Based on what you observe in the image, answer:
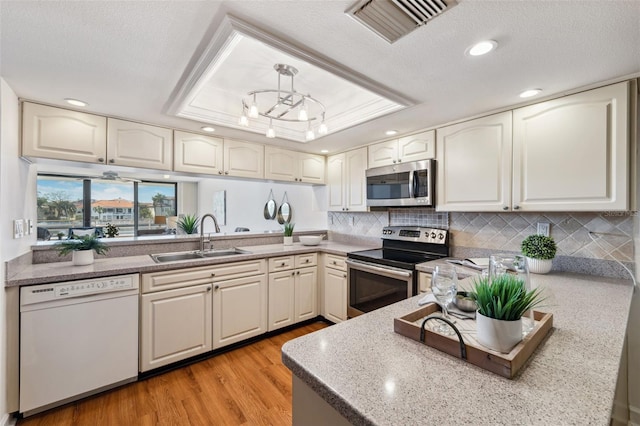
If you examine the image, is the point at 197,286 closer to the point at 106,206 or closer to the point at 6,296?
the point at 6,296

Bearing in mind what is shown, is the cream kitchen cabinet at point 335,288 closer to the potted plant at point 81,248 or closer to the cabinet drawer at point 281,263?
the cabinet drawer at point 281,263


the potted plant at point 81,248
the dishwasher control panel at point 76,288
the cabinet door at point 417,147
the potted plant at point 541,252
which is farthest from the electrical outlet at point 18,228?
the potted plant at point 541,252

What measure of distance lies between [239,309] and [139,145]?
1.71m

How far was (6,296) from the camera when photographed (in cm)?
168

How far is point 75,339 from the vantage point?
1.86 meters

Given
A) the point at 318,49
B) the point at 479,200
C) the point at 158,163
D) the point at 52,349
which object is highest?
the point at 318,49

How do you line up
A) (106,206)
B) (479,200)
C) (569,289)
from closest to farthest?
(569,289), (479,200), (106,206)

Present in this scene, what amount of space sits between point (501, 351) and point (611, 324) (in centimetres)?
66

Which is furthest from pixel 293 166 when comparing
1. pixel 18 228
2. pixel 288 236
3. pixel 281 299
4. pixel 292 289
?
pixel 18 228

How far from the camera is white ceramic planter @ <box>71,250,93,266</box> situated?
81.4 inches

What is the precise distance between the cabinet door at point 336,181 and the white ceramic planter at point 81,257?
246 cm

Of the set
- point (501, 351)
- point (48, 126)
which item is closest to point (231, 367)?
point (501, 351)

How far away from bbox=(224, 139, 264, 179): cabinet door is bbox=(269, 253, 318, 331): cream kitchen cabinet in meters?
0.98

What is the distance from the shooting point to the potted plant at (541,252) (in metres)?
1.88
